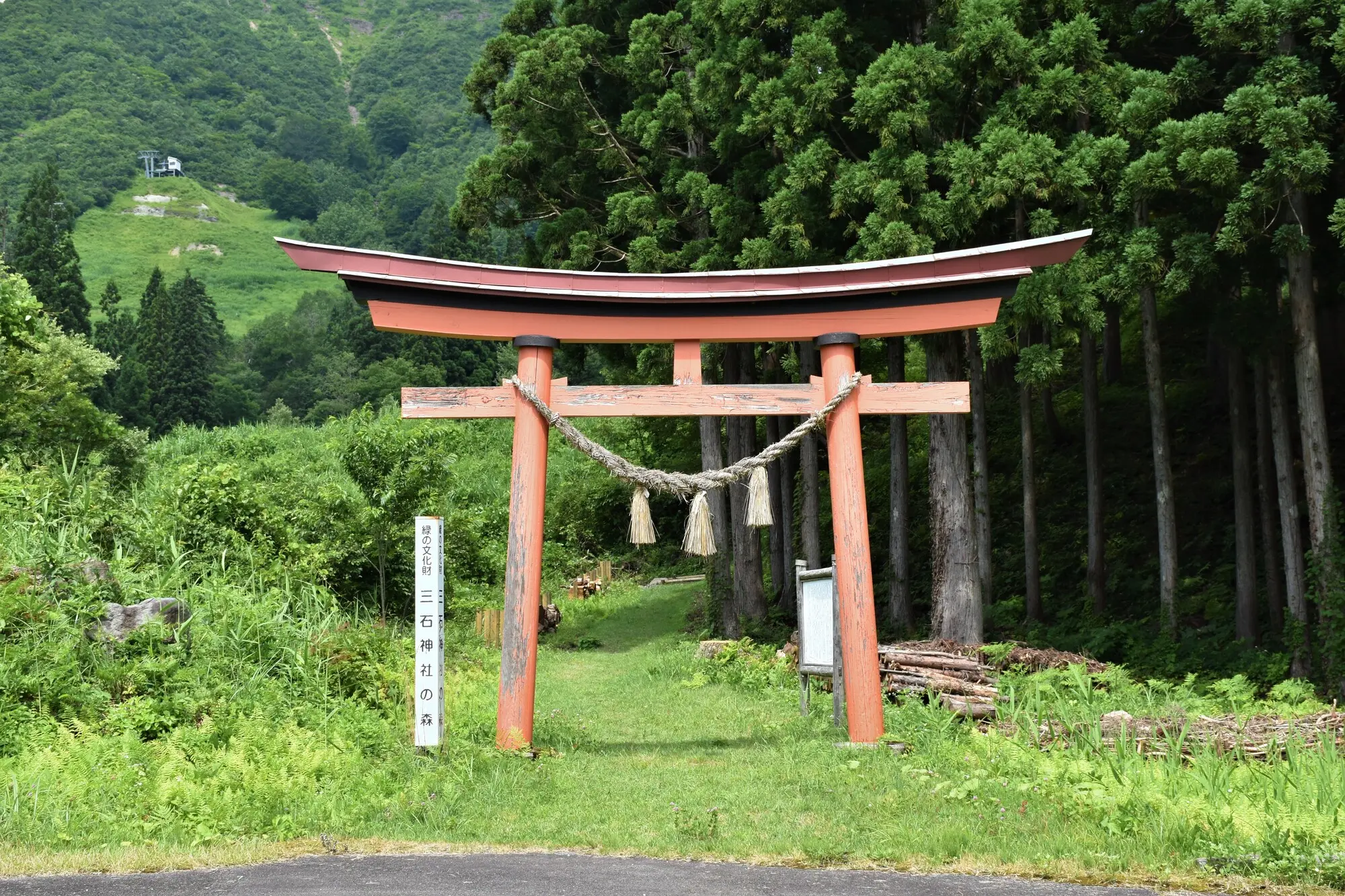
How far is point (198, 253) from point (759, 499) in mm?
89221

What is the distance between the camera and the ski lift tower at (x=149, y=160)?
10094 centimetres

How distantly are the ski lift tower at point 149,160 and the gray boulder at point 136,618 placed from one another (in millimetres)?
101278

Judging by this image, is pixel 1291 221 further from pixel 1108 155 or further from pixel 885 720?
pixel 885 720

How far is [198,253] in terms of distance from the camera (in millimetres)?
90188

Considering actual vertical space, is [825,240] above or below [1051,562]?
above

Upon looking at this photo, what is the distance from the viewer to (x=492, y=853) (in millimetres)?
6598

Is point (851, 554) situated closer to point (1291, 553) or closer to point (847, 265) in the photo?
point (847, 265)

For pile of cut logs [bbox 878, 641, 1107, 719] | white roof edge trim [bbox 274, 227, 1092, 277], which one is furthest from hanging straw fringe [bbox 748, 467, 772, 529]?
pile of cut logs [bbox 878, 641, 1107, 719]

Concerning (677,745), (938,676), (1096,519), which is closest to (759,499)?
(677,745)

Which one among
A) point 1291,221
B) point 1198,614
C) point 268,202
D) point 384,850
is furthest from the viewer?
point 268,202

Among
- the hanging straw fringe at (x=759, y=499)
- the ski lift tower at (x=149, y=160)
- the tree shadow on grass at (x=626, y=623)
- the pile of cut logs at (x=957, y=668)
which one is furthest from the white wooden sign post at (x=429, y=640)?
the ski lift tower at (x=149, y=160)

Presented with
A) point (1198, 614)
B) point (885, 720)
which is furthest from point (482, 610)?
point (1198, 614)

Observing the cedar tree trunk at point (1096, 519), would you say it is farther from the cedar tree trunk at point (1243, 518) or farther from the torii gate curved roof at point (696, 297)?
the torii gate curved roof at point (696, 297)

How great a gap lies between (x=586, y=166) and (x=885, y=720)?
1192 cm
